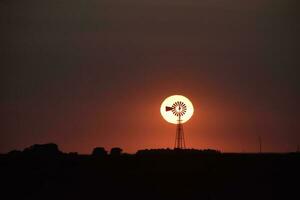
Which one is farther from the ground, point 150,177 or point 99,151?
point 99,151

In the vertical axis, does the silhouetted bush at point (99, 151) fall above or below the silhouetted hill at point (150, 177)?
above

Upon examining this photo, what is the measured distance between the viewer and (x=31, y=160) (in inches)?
3474

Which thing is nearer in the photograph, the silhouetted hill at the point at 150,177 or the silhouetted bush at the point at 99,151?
the silhouetted hill at the point at 150,177

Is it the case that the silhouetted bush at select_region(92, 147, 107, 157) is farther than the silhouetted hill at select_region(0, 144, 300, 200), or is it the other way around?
the silhouetted bush at select_region(92, 147, 107, 157)

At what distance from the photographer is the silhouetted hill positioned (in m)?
73.2

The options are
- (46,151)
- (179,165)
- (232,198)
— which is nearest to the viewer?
(232,198)

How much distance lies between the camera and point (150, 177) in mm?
79000

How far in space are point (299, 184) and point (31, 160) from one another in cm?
3072

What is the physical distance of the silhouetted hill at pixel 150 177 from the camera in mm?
73250

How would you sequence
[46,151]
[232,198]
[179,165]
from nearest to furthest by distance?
1. [232,198]
2. [179,165]
3. [46,151]

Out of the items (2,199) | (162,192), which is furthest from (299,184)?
(2,199)

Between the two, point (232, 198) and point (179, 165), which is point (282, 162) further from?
point (232, 198)

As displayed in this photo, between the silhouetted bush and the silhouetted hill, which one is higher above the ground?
the silhouetted bush

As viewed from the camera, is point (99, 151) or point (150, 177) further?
point (99, 151)
